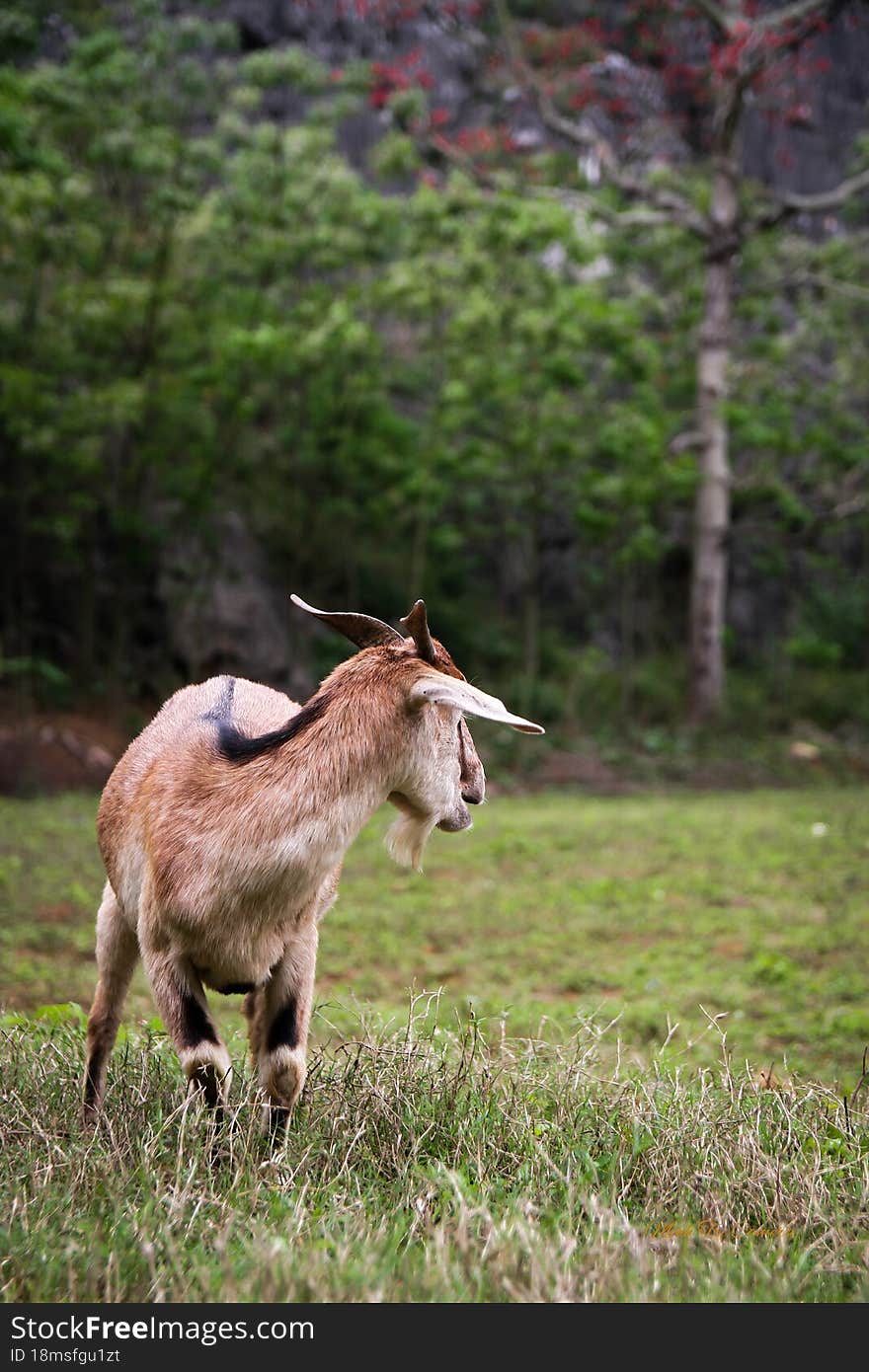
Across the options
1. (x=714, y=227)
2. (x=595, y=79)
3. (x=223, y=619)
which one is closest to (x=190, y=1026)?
(x=223, y=619)

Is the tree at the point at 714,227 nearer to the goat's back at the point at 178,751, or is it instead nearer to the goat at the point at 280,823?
the goat's back at the point at 178,751

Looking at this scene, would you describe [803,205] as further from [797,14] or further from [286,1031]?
[286,1031]

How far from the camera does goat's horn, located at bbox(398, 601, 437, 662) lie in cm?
277

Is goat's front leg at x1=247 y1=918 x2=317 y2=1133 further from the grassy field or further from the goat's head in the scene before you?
the goat's head

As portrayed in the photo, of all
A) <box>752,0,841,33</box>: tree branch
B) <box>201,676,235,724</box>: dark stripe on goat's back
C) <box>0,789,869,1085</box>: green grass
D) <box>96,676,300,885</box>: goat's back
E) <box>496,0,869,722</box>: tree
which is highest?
<box>752,0,841,33</box>: tree branch

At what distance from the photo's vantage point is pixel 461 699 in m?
2.71

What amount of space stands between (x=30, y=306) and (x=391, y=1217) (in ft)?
35.2

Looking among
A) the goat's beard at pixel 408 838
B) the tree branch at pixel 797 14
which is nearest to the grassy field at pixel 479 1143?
the goat's beard at pixel 408 838

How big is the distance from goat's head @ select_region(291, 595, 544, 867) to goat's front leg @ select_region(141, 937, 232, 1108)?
60cm

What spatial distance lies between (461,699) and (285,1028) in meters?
0.97

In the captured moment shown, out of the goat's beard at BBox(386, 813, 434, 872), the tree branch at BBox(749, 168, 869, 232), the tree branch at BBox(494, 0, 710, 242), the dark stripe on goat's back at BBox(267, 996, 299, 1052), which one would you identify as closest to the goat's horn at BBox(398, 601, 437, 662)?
the goat's beard at BBox(386, 813, 434, 872)

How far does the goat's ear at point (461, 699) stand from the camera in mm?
2668

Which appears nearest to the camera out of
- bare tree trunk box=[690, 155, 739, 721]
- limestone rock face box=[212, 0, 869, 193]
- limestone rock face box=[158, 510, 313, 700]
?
limestone rock face box=[158, 510, 313, 700]
